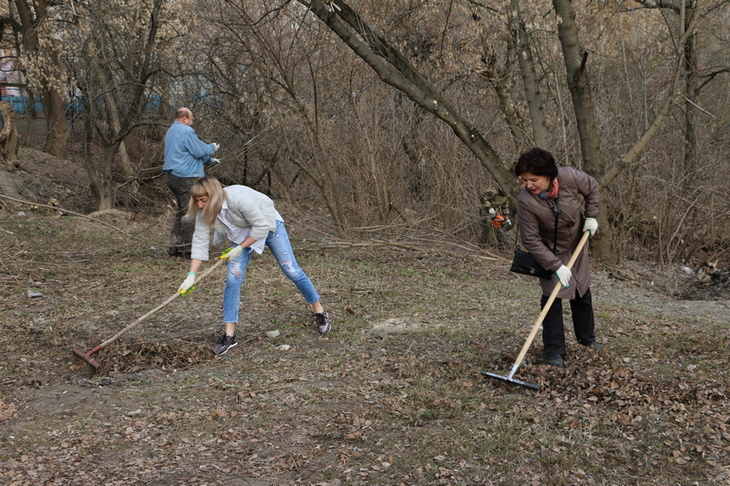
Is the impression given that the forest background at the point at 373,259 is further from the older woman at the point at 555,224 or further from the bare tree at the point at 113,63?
the older woman at the point at 555,224

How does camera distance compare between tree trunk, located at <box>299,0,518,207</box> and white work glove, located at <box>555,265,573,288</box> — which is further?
tree trunk, located at <box>299,0,518,207</box>

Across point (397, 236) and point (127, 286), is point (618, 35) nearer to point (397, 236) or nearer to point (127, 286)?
point (397, 236)

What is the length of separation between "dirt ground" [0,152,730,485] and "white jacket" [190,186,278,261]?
0.83 m

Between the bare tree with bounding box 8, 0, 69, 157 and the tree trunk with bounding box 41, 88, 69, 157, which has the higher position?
the bare tree with bounding box 8, 0, 69, 157

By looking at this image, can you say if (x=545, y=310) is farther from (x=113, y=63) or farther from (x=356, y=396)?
(x=113, y=63)

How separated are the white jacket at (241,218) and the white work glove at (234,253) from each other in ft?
0.46

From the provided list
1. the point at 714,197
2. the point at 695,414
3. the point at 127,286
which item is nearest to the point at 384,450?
the point at 695,414

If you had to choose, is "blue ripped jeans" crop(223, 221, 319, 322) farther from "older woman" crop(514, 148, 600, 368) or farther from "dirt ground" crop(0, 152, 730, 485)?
"older woman" crop(514, 148, 600, 368)

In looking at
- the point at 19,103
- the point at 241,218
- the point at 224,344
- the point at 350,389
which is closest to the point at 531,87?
the point at 241,218

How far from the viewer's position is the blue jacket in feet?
26.5

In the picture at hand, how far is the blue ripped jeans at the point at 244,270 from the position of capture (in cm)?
514

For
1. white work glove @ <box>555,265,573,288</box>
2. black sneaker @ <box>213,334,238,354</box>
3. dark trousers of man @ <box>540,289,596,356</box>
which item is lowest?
black sneaker @ <box>213,334,238,354</box>

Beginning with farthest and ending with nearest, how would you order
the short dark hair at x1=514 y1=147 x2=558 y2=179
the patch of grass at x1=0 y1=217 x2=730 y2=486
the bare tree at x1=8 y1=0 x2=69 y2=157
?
the bare tree at x1=8 y1=0 x2=69 y2=157, the short dark hair at x1=514 y1=147 x2=558 y2=179, the patch of grass at x1=0 y1=217 x2=730 y2=486

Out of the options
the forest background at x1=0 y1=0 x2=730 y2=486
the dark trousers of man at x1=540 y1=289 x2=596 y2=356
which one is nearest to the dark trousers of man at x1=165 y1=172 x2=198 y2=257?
the forest background at x1=0 y1=0 x2=730 y2=486
